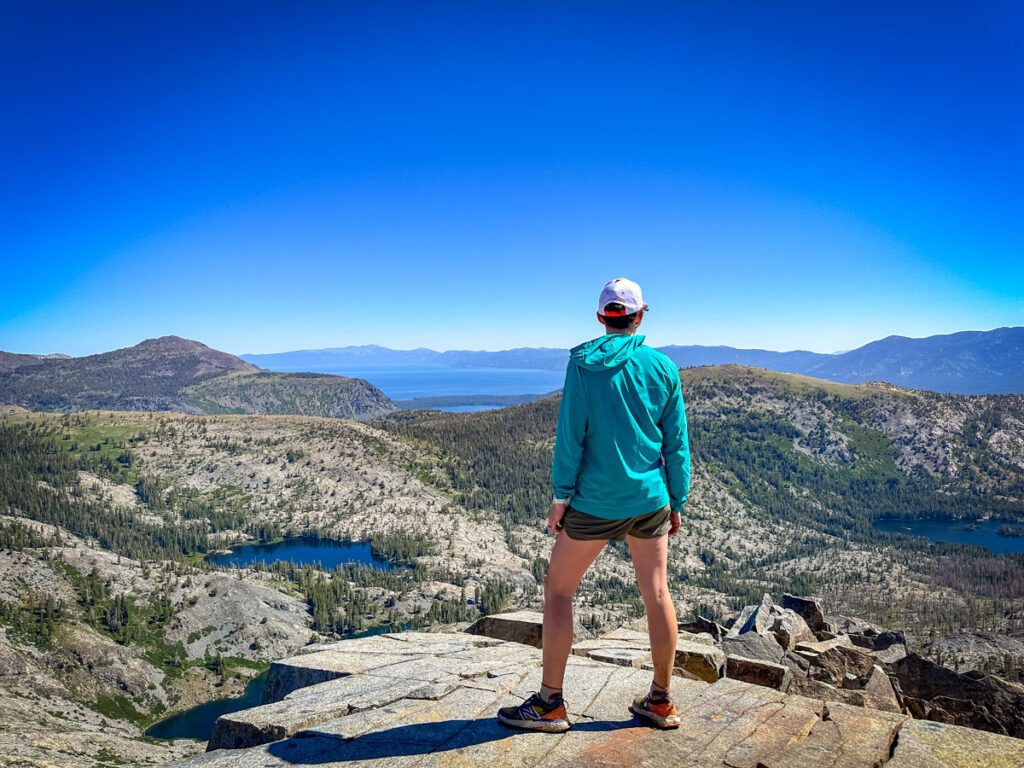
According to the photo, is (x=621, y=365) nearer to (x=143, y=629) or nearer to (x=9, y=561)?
(x=143, y=629)

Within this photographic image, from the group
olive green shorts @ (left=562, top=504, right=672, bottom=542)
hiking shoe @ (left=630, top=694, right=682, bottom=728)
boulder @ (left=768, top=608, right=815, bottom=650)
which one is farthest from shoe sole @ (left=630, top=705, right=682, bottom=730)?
boulder @ (left=768, top=608, right=815, bottom=650)

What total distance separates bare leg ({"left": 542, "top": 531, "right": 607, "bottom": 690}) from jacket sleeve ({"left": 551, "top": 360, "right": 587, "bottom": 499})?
31.1 inches

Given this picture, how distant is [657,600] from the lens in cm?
800

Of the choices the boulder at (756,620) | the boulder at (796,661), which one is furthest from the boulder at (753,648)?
the boulder at (756,620)

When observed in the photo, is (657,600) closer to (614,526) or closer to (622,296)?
(614,526)

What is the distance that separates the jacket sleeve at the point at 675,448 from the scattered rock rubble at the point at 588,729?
3062 mm

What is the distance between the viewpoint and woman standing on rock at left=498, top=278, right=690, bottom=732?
24.5ft

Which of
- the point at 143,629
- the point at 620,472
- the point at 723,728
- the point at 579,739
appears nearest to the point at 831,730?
the point at 723,728

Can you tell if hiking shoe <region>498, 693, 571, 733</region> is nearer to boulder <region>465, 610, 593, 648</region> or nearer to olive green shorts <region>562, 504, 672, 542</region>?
olive green shorts <region>562, 504, 672, 542</region>

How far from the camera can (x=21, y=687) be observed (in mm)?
123438

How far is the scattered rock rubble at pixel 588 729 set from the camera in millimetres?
7445

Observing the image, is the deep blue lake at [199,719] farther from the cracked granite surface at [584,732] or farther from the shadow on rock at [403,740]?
the shadow on rock at [403,740]

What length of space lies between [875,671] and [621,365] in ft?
44.5

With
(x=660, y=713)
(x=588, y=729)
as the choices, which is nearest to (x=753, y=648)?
(x=660, y=713)
